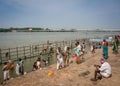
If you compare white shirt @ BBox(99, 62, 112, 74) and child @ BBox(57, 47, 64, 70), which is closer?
white shirt @ BBox(99, 62, 112, 74)

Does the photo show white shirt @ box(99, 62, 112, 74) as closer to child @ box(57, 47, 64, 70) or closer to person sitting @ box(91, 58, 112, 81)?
person sitting @ box(91, 58, 112, 81)

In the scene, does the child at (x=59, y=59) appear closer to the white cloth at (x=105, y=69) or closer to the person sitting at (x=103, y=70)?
the person sitting at (x=103, y=70)

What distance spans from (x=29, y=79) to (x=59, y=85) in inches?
82.1

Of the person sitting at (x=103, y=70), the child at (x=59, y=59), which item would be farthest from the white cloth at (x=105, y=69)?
the child at (x=59, y=59)

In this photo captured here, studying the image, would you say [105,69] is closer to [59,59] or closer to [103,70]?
[103,70]

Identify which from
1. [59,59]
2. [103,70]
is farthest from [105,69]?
[59,59]

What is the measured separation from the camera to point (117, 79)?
7777 mm

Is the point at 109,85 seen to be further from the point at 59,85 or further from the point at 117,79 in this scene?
the point at 59,85

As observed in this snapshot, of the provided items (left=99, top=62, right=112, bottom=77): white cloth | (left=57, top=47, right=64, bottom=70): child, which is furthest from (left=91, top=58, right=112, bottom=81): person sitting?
(left=57, top=47, right=64, bottom=70): child

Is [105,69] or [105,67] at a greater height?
[105,67]

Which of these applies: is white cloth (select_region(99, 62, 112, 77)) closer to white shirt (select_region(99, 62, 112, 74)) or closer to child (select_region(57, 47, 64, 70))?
white shirt (select_region(99, 62, 112, 74))

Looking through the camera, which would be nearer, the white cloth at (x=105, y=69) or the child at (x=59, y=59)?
the white cloth at (x=105, y=69)

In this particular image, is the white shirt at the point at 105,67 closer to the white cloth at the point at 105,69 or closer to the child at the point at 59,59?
the white cloth at the point at 105,69

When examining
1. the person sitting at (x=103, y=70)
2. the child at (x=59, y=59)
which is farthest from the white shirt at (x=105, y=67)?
the child at (x=59, y=59)
